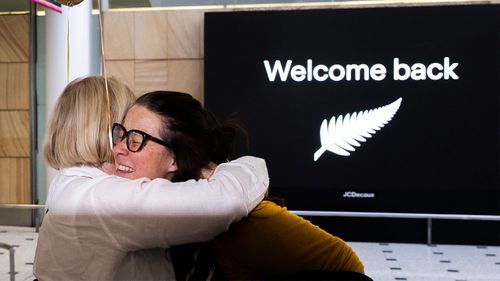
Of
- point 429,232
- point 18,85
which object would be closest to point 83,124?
point 429,232

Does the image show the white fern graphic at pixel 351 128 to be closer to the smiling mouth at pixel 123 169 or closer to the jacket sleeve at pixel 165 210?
the smiling mouth at pixel 123 169

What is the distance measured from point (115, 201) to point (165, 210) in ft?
0.26

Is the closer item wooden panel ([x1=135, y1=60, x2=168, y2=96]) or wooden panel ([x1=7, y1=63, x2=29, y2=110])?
wooden panel ([x1=135, y1=60, x2=168, y2=96])

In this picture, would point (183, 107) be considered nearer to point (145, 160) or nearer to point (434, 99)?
point (145, 160)

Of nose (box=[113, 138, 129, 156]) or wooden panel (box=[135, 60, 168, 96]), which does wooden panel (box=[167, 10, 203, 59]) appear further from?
nose (box=[113, 138, 129, 156])

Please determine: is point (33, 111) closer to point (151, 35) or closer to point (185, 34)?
point (151, 35)

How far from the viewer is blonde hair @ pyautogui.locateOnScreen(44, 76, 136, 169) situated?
99 cm

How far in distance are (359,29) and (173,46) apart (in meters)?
1.98

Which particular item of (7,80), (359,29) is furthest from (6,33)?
(359,29)

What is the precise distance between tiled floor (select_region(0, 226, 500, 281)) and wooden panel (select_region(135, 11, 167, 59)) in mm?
2287

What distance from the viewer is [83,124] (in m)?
1.00

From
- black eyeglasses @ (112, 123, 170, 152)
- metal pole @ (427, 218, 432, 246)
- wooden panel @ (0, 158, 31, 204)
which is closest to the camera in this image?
black eyeglasses @ (112, 123, 170, 152)

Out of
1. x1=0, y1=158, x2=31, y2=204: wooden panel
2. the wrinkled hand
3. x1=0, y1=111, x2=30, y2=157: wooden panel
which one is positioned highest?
the wrinkled hand

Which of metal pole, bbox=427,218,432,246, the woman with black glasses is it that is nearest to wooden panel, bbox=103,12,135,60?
metal pole, bbox=427,218,432,246
